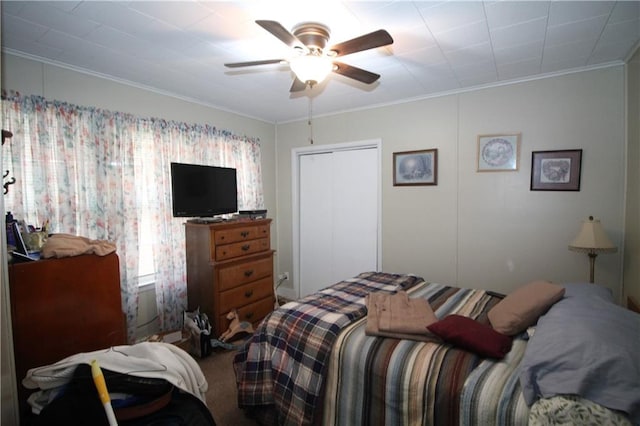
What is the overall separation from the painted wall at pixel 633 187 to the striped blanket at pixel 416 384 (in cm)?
140

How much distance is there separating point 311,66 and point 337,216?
243 centimetres

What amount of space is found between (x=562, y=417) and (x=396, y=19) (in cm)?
202

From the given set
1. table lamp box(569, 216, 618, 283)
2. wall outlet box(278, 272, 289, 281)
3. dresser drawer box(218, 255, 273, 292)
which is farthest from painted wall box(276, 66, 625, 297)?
wall outlet box(278, 272, 289, 281)

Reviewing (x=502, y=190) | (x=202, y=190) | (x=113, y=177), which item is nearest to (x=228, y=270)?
(x=202, y=190)

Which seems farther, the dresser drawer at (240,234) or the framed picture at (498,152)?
the dresser drawer at (240,234)

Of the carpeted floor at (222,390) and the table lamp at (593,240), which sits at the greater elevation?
the table lamp at (593,240)

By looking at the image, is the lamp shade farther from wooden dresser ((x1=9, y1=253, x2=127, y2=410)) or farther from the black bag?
wooden dresser ((x1=9, y1=253, x2=127, y2=410))

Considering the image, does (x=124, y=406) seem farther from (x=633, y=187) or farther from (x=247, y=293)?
(x=633, y=187)

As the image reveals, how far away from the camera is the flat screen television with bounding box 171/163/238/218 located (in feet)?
9.59

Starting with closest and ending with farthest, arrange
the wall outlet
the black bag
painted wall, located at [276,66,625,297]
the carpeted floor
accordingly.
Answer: the black bag → the carpeted floor → painted wall, located at [276,66,625,297] → the wall outlet

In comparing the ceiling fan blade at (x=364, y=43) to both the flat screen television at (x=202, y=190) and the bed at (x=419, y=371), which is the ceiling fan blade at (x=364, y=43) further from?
the flat screen television at (x=202, y=190)

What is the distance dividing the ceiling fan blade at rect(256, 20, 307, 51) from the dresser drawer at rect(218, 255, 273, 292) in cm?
210

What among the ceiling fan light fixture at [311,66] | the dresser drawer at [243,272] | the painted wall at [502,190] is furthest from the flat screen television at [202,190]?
the ceiling fan light fixture at [311,66]

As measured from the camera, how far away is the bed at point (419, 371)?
3.59ft
